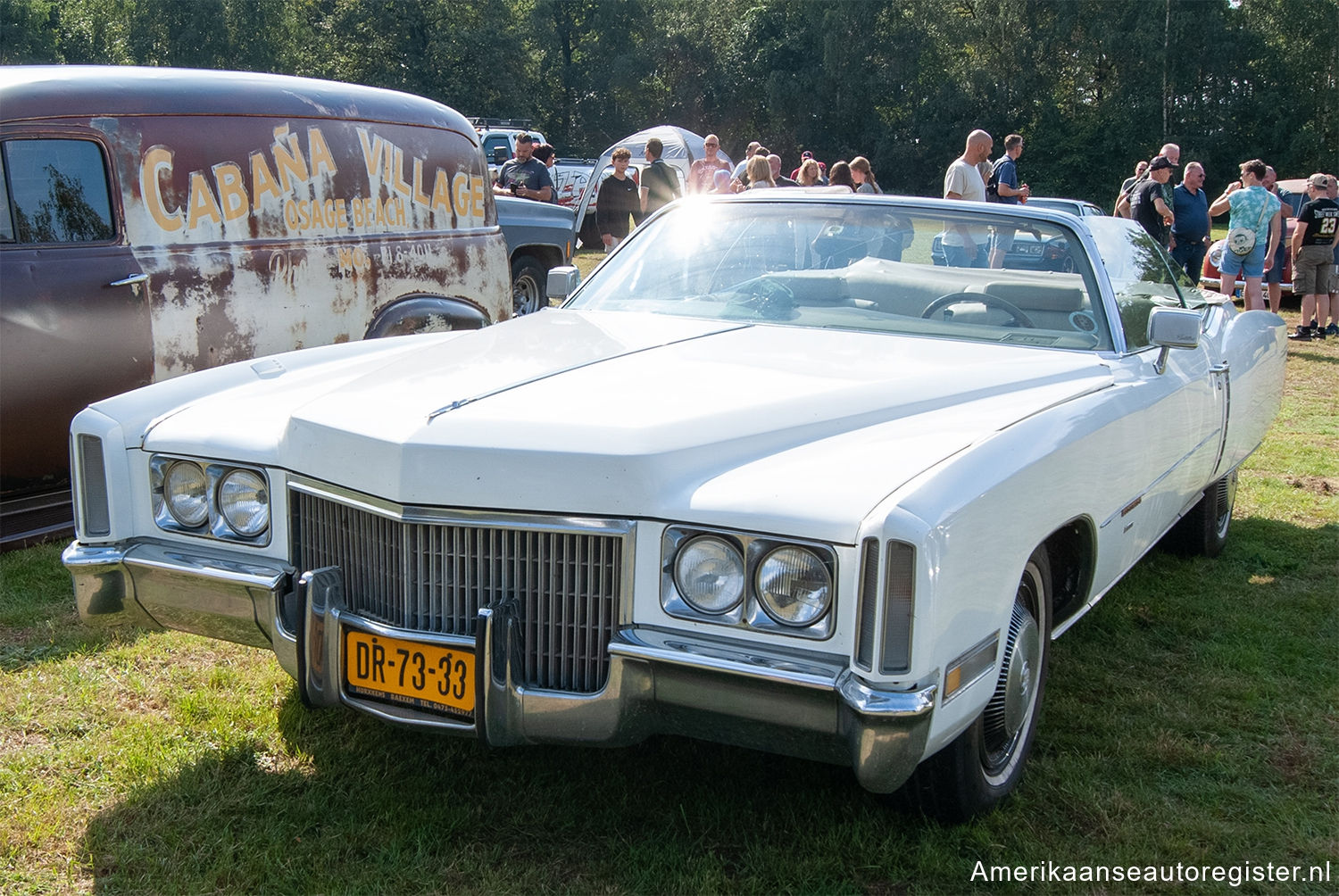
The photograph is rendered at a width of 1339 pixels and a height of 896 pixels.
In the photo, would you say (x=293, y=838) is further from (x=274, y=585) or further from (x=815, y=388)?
(x=815, y=388)

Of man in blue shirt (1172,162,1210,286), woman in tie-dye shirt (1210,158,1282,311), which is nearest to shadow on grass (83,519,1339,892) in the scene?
man in blue shirt (1172,162,1210,286)

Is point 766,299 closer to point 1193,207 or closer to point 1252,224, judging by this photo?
point 1193,207

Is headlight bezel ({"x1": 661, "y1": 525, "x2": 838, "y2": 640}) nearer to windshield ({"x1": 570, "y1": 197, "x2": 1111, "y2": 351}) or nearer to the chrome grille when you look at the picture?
the chrome grille

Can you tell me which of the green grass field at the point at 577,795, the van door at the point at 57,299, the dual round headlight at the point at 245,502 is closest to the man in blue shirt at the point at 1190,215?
the green grass field at the point at 577,795

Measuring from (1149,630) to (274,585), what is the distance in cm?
316

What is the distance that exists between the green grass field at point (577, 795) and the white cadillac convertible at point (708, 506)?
26 centimetres

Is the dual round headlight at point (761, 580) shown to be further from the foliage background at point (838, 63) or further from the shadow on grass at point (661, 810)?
the foliage background at point (838, 63)

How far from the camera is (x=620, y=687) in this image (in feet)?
7.93

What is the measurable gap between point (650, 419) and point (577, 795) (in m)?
1.02

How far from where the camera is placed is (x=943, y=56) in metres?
44.6

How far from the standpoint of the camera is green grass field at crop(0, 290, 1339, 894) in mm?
2656

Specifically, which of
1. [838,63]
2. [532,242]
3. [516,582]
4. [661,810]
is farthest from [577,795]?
[838,63]

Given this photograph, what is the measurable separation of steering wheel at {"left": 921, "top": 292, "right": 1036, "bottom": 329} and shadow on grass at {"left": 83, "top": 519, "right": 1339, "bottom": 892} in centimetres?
121

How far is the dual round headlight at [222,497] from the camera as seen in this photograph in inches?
115
